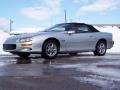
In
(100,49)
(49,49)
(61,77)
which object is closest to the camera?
(61,77)

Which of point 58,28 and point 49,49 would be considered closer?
point 49,49

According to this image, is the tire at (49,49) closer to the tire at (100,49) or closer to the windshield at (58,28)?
the windshield at (58,28)

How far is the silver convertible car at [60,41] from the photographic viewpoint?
472 inches

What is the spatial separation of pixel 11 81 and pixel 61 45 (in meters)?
5.47

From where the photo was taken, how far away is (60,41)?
496 inches

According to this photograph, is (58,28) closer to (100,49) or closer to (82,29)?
(82,29)

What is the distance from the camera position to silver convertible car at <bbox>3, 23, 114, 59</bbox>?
39.4ft

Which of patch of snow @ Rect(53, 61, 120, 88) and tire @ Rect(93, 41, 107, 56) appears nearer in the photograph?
patch of snow @ Rect(53, 61, 120, 88)

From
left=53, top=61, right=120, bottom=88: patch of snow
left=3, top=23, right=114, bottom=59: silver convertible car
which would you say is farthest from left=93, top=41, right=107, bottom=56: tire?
left=53, top=61, right=120, bottom=88: patch of snow

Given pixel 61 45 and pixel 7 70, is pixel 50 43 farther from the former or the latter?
pixel 7 70

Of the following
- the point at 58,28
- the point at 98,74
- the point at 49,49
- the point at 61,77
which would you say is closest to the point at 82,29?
the point at 58,28

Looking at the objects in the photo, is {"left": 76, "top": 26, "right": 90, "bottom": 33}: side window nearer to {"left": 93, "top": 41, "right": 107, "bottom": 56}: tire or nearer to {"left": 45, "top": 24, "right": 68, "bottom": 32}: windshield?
{"left": 45, "top": 24, "right": 68, "bottom": 32}: windshield

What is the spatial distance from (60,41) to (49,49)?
0.54 meters

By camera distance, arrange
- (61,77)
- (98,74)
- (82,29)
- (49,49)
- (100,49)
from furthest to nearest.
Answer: (100,49), (82,29), (49,49), (98,74), (61,77)
